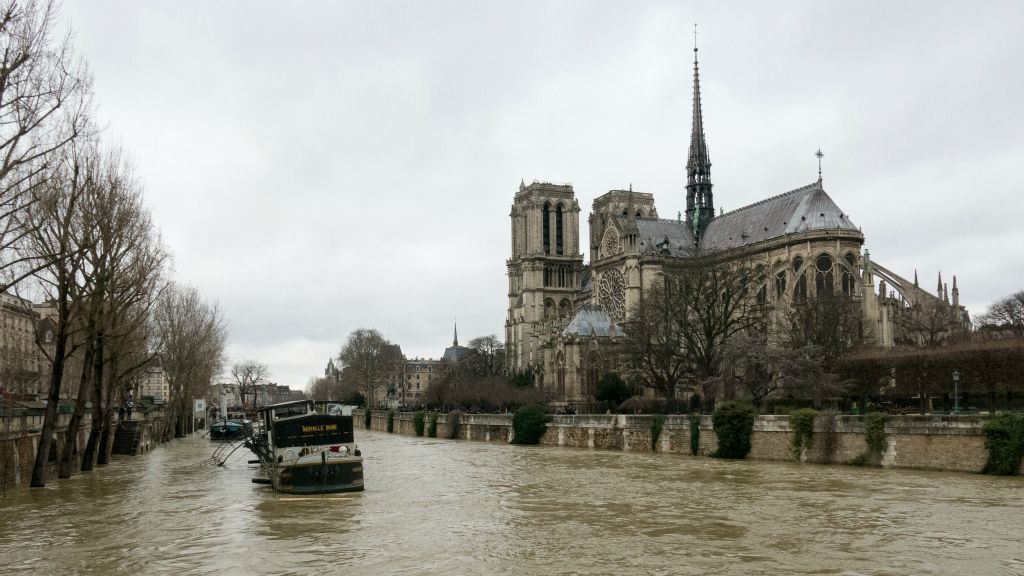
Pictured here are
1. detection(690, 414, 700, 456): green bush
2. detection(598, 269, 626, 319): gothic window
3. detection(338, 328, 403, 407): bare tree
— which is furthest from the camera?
detection(338, 328, 403, 407): bare tree

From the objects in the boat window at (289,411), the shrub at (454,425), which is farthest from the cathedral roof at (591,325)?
the boat window at (289,411)

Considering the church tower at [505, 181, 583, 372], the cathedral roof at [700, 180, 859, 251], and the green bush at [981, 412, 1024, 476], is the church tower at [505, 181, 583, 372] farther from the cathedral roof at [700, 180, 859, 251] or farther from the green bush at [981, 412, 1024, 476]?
the green bush at [981, 412, 1024, 476]

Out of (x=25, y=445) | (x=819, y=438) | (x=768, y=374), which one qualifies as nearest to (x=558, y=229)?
(x=768, y=374)

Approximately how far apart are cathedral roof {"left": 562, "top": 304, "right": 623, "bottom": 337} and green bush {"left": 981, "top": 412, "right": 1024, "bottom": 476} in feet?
181

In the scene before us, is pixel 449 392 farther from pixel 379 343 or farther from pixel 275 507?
pixel 275 507

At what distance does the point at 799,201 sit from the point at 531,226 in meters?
46.4

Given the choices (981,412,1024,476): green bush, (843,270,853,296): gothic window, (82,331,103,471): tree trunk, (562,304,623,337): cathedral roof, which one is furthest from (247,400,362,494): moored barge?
(562,304,623,337): cathedral roof

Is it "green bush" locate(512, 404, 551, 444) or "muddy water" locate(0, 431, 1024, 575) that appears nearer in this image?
"muddy water" locate(0, 431, 1024, 575)

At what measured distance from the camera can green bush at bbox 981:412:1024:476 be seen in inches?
1230

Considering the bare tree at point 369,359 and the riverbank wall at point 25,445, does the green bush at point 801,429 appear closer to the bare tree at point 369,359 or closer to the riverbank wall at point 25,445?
the riverbank wall at point 25,445

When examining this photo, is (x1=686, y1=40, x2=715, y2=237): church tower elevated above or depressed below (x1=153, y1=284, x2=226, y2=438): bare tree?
above

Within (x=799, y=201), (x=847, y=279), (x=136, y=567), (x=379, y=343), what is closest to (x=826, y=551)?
(x=136, y=567)

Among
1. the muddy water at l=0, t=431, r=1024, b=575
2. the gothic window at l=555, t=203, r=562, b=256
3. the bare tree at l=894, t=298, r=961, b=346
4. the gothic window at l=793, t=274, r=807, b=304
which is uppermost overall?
the gothic window at l=555, t=203, r=562, b=256

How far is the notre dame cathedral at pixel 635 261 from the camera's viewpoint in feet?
251
